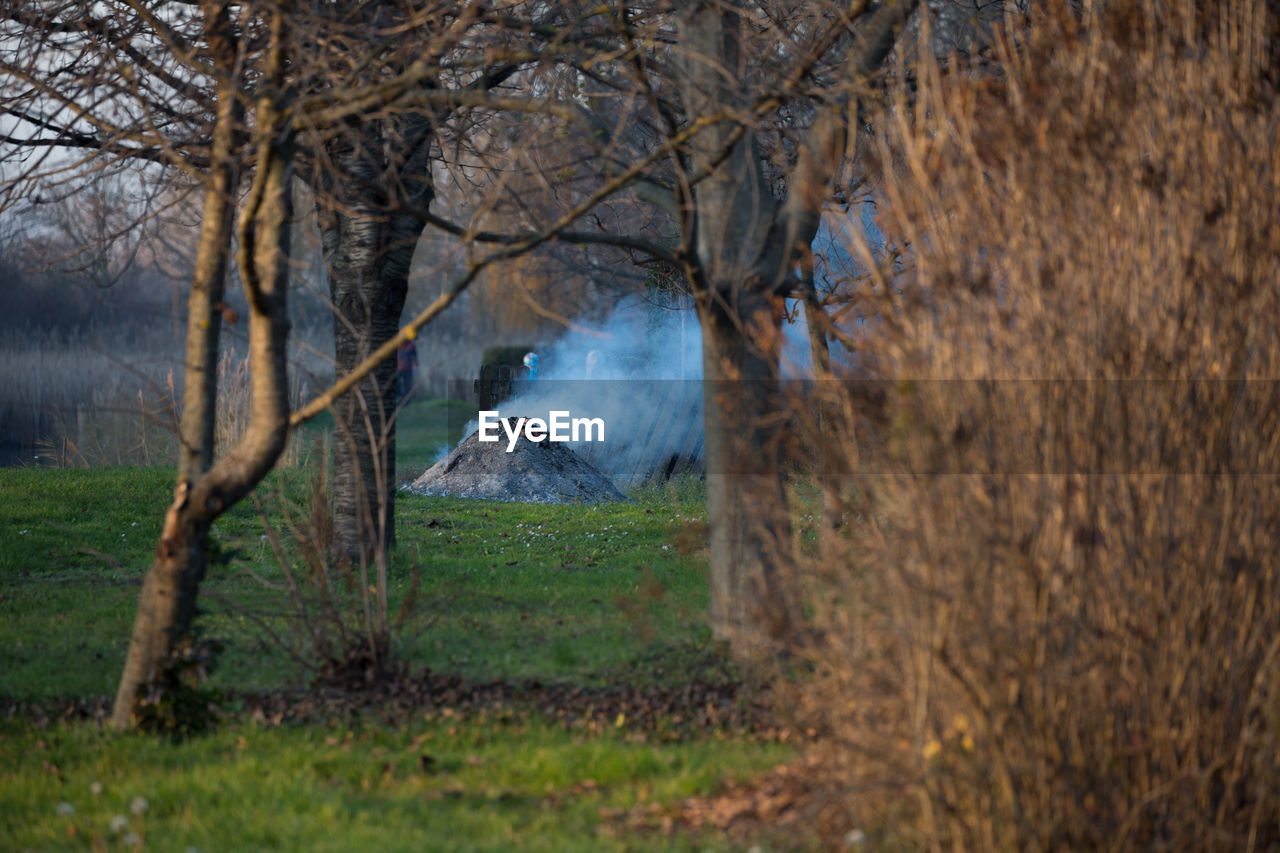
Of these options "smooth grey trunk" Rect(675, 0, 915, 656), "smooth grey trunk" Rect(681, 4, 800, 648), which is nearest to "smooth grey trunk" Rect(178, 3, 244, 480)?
"smooth grey trunk" Rect(675, 0, 915, 656)

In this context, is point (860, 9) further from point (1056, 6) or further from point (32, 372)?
point (32, 372)

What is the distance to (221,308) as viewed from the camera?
5.18 m

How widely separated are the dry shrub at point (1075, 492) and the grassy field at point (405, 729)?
90cm

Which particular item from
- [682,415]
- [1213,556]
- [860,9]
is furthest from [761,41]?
[682,415]

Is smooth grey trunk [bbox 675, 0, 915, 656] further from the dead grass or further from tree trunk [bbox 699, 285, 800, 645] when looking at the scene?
the dead grass

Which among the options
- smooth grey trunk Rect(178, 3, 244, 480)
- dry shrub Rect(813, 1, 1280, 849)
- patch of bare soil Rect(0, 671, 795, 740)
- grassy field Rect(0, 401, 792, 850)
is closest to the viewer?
dry shrub Rect(813, 1, 1280, 849)

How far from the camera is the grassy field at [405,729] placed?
163 inches

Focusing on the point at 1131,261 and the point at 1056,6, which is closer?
the point at 1131,261

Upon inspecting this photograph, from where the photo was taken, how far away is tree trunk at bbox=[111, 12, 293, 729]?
5.01 meters

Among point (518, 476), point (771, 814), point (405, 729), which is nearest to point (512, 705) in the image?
point (405, 729)

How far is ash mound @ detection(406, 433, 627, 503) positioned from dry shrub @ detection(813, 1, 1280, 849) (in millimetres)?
10845

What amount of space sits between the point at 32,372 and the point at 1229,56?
19.8m

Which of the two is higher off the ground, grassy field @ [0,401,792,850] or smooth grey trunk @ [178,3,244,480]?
smooth grey trunk @ [178,3,244,480]

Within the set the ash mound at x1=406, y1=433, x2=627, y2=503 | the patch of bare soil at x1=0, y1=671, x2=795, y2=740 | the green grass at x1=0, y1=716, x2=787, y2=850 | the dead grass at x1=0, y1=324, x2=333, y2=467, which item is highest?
the dead grass at x1=0, y1=324, x2=333, y2=467
